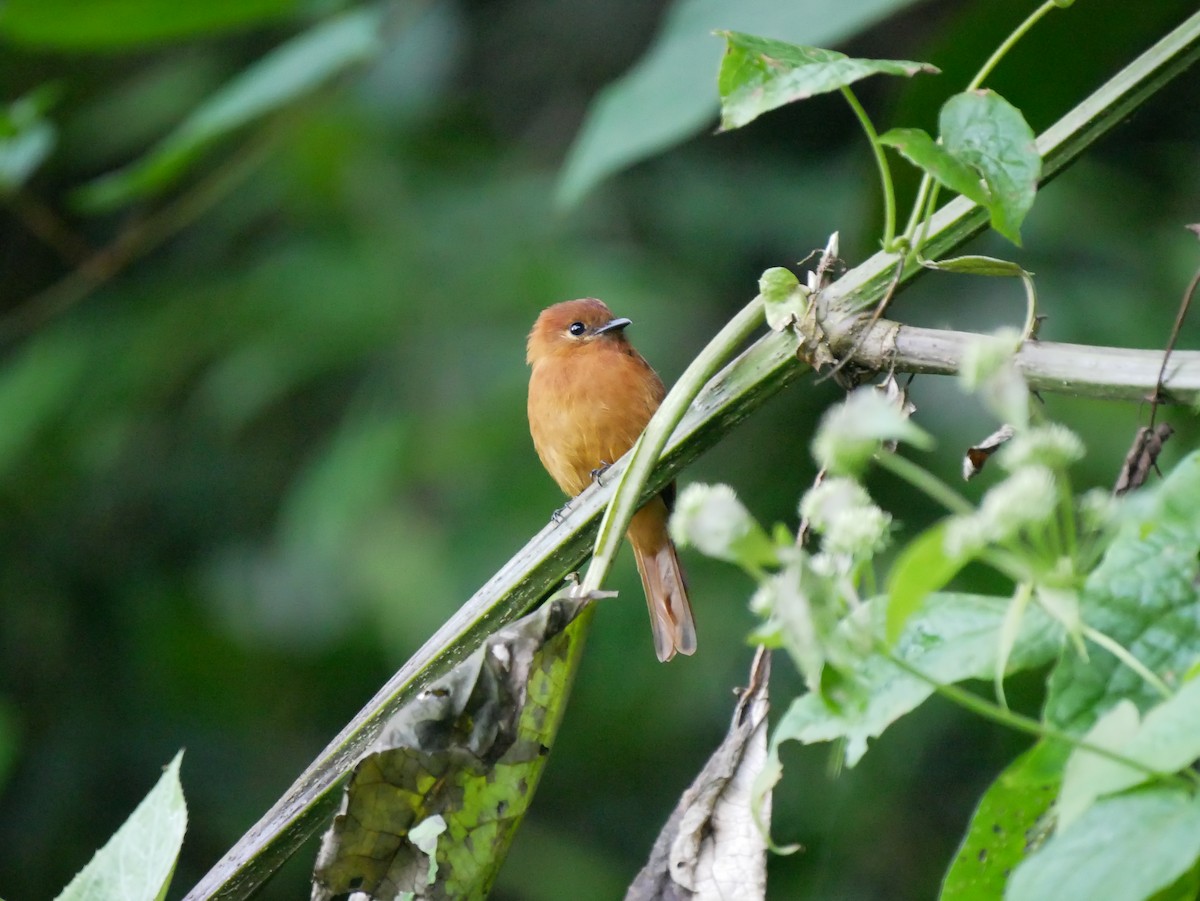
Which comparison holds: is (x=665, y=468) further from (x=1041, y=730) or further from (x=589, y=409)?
(x=589, y=409)

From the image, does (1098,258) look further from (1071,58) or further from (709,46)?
(709,46)

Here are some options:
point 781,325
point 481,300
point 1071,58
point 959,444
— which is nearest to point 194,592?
point 481,300

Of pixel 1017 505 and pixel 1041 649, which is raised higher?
pixel 1017 505

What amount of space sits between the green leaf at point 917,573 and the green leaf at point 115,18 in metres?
2.47

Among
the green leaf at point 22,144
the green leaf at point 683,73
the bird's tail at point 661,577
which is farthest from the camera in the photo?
the bird's tail at point 661,577

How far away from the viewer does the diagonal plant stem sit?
1.37 m

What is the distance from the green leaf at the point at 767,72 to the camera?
117 cm

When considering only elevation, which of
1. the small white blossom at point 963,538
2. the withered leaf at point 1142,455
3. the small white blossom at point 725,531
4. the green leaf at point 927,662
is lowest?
the withered leaf at point 1142,455

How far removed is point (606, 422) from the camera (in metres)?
3.56

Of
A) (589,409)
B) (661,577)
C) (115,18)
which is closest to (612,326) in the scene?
(589,409)

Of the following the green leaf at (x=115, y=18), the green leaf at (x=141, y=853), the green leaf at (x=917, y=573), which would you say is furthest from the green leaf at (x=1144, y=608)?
the green leaf at (x=115, y=18)

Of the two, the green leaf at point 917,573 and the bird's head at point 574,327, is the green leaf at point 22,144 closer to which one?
the bird's head at point 574,327

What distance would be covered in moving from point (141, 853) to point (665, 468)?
67 centimetres

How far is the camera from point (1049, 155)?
4.52 feet
